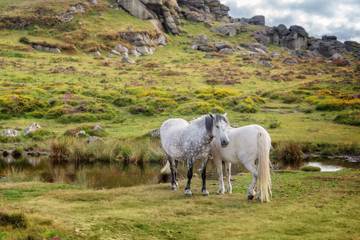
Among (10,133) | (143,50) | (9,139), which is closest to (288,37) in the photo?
(143,50)

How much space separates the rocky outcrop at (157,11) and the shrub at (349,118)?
3223 inches

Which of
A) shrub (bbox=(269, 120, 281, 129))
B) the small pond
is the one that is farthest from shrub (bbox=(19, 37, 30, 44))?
shrub (bbox=(269, 120, 281, 129))

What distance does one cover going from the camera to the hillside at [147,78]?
31.5 metres

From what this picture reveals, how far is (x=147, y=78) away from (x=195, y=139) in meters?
43.8

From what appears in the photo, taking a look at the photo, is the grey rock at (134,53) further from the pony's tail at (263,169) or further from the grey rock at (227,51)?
the pony's tail at (263,169)

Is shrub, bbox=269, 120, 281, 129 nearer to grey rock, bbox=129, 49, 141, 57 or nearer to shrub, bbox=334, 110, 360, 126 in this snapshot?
shrub, bbox=334, 110, 360, 126

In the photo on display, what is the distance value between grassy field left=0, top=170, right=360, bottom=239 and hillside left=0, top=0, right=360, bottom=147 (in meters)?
13.7

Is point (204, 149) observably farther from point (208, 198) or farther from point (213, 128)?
point (208, 198)

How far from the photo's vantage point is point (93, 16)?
90750 mm

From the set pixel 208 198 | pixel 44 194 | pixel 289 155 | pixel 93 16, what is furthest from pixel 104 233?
pixel 93 16

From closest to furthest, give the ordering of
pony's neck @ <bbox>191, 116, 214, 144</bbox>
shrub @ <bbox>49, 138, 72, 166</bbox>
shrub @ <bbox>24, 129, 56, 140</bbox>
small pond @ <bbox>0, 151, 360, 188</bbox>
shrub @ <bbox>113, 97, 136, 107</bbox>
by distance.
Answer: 1. pony's neck @ <bbox>191, 116, 214, 144</bbox>
2. small pond @ <bbox>0, 151, 360, 188</bbox>
3. shrub @ <bbox>49, 138, 72, 166</bbox>
4. shrub @ <bbox>24, 129, 56, 140</bbox>
5. shrub @ <bbox>113, 97, 136, 107</bbox>

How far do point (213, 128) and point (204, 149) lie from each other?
0.93 metres

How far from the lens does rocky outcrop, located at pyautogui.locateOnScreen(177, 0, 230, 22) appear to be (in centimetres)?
12581

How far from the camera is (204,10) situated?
142 metres
